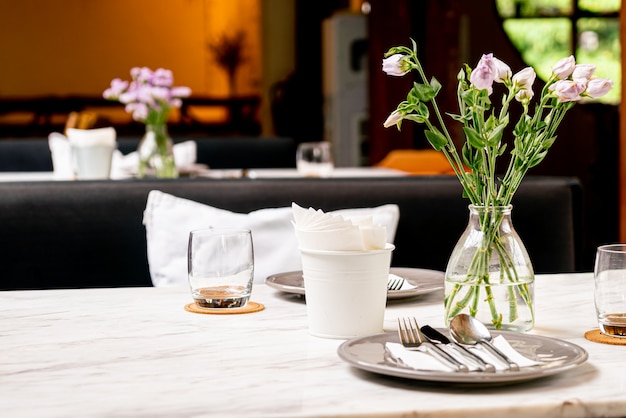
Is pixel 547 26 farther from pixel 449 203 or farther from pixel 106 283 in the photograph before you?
pixel 106 283

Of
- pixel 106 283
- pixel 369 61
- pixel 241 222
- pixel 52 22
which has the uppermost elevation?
pixel 52 22

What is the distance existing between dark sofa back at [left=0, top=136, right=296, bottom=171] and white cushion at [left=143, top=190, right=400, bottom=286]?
3.28m

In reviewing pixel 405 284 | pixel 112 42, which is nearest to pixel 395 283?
pixel 405 284

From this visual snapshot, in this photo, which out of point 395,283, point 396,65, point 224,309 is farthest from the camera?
point 395,283

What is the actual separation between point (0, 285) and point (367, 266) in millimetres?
1390

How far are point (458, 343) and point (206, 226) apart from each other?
1.07 meters

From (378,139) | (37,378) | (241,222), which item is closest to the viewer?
(37,378)

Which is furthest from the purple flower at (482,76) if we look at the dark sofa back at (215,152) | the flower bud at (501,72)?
the dark sofa back at (215,152)

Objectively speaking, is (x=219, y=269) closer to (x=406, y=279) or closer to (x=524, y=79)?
(x=406, y=279)

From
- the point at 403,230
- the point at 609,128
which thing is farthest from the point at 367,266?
the point at 609,128

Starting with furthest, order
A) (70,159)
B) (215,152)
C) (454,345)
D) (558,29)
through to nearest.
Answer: (558,29) → (215,152) → (70,159) → (454,345)

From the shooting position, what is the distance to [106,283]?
233 centimetres

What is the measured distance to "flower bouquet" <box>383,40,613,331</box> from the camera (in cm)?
116

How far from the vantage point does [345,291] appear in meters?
1.21
